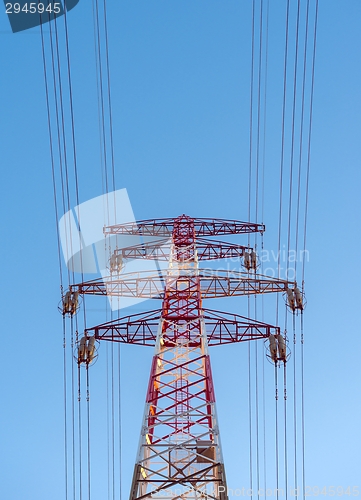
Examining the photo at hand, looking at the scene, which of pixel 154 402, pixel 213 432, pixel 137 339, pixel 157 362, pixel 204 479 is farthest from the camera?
pixel 137 339

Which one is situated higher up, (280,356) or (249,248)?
(249,248)

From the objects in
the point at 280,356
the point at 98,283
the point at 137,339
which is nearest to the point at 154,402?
the point at 137,339

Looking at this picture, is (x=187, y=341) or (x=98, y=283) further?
(x=98, y=283)

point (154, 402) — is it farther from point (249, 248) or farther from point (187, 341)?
point (249, 248)

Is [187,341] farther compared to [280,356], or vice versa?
[280,356]

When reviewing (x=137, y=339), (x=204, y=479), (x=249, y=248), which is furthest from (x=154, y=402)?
(x=249, y=248)

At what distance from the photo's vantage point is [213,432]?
41.3 ft

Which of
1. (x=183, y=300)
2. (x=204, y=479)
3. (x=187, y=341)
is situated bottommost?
(x=204, y=479)

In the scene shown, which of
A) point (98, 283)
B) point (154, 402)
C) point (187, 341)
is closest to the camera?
point (154, 402)

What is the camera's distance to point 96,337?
19297mm

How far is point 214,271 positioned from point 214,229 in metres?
6.36

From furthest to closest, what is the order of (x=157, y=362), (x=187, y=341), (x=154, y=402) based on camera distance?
(x=187, y=341), (x=157, y=362), (x=154, y=402)

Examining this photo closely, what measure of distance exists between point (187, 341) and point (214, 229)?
457 inches

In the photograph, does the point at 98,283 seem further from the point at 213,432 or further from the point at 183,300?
the point at 213,432
